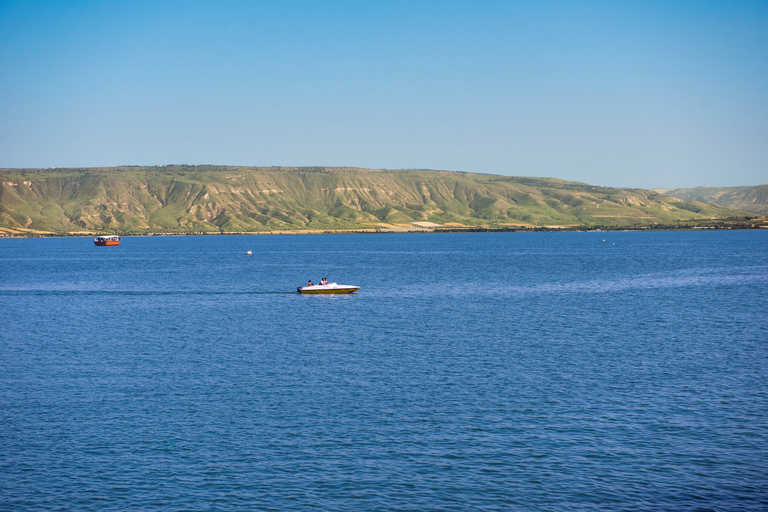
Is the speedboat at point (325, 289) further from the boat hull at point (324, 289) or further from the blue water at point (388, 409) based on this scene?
the blue water at point (388, 409)

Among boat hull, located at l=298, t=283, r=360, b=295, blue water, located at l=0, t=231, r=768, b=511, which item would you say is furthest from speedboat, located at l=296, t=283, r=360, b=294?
blue water, located at l=0, t=231, r=768, b=511

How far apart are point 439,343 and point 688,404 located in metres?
26.8

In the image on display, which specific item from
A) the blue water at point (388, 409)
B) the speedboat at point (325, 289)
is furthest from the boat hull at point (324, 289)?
the blue water at point (388, 409)

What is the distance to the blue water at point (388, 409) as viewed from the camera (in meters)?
31.2

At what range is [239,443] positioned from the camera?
121 feet

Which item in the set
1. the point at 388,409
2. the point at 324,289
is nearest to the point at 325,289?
the point at 324,289

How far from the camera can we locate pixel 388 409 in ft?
141

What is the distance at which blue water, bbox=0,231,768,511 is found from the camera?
31156mm

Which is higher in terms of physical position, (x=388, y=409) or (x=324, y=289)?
(x=324, y=289)

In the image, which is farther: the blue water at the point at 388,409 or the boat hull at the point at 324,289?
the boat hull at the point at 324,289

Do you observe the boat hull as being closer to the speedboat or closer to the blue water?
the speedboat

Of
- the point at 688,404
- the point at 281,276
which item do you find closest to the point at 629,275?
the point at 281,276

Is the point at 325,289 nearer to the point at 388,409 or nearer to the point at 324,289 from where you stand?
the point at 324,289

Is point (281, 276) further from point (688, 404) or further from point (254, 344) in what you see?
point (688, 404)
